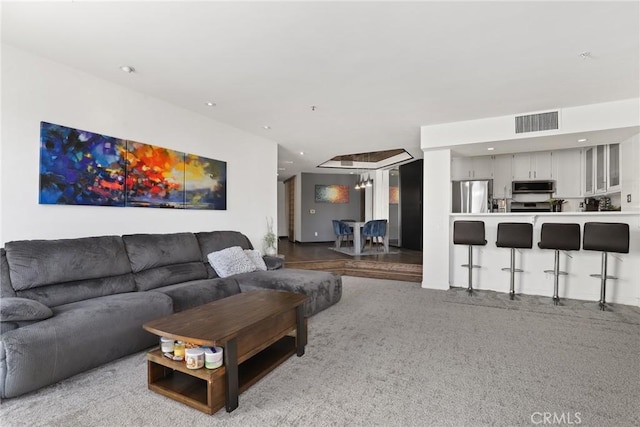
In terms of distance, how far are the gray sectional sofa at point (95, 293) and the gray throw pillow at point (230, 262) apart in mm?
106

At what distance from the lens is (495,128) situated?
14.4 ft

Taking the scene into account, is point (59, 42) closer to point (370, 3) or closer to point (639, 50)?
point (370, 3)

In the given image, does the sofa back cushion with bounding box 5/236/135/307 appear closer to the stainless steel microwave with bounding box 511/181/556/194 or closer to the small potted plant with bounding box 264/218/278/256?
the small potted plant with bounding box 264/218/278/256

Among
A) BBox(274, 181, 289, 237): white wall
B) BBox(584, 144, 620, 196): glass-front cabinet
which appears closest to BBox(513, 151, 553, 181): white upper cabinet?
BBox(584, 144, 620, 196): glass-front cabinet

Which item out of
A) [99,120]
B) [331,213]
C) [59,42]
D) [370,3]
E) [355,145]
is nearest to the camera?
[370,3]

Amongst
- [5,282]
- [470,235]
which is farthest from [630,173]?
[5,282]

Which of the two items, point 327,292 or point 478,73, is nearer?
point 478,73

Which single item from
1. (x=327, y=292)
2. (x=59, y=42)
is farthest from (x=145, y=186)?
(x=327, y=292)

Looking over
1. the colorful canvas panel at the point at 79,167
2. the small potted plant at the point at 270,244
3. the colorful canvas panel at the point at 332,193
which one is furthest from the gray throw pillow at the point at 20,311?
the colorful canvas panel at the point at 332,193

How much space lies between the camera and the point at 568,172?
19.1ft

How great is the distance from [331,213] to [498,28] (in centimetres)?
826

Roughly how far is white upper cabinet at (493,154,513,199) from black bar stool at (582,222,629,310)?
2412 millimetres

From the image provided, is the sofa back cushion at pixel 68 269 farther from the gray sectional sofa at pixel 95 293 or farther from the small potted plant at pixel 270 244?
the small potted plant at pixel 270 244

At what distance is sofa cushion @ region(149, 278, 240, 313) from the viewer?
9.44 feet
